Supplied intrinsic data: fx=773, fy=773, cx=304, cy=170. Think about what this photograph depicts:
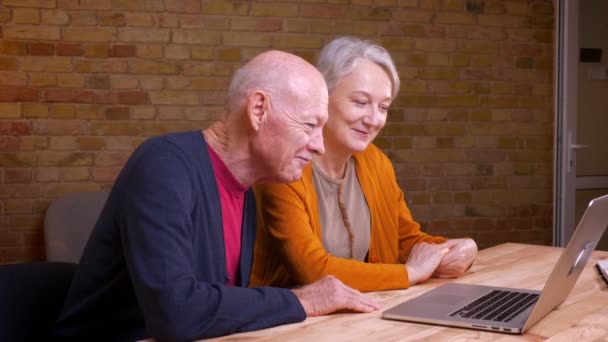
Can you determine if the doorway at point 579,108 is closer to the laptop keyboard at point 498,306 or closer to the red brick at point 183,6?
the red brick at point 183,6

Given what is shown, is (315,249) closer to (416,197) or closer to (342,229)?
(342,229)

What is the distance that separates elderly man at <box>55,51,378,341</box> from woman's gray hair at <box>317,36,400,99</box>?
516mm

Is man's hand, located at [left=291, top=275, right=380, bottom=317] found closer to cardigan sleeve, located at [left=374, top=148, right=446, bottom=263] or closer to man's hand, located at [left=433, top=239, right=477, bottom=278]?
man's hand, located at [left=433, top=239, right=477, bottom=278]

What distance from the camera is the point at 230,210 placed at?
1.91 m

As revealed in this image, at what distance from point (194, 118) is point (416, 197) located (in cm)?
143

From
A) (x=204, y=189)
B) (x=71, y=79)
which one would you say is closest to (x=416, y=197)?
(x=71, y=79)

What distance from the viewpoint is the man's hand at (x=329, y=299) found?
173cm

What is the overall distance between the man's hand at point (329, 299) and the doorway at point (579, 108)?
3.44m

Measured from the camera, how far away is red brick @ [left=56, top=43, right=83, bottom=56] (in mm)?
3910

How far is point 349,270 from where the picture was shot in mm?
2055

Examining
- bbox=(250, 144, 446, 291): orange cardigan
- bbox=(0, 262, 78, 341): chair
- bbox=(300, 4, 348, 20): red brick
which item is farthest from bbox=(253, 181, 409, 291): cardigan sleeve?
bbox=(300, 4, 348, 20): red brick

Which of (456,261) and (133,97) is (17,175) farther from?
(456,261)

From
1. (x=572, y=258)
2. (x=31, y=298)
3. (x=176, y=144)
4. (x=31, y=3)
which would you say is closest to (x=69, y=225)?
(x=31, y=3)

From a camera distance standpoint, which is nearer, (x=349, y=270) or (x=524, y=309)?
(x=524, y=309)
